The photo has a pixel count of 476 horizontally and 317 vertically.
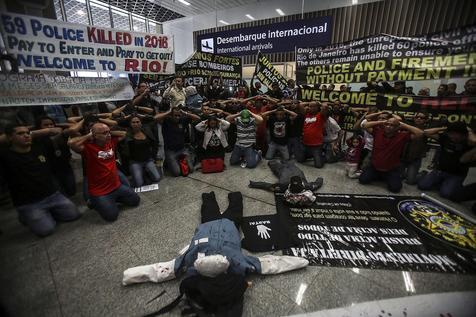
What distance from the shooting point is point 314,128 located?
503 cm

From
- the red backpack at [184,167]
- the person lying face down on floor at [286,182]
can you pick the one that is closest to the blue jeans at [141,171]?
the red backpack at [184,167]

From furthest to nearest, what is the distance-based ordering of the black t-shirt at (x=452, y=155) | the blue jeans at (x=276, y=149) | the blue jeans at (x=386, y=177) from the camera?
the blue jeans at (x=276, y=149) < the blue jeans at (x=386, y=177) < the black t-shirt at (x=452, y=155)

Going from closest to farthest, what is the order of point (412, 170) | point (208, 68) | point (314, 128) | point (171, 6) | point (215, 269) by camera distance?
1. point (215, 269)
2. point (412, 170)
3. point (314, 128)
4. point (208, 68)
5. point (171, 6)

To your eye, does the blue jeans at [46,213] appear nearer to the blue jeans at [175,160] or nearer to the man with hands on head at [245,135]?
the blue jeans at [175,160]

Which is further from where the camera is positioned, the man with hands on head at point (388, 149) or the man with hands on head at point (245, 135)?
the man with hands on head at point (245, 135)

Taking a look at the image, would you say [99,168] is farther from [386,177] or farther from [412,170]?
[412,170]

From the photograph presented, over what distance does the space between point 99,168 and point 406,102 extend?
16.3 feet

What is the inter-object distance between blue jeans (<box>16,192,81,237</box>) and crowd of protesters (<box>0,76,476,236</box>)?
11 millimetres

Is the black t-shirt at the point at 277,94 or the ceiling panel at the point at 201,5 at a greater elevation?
the ceiling panel at the point at 201,5

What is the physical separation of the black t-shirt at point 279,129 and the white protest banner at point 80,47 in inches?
A: 102

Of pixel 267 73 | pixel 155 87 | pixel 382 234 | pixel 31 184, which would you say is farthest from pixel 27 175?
pixel 267 73

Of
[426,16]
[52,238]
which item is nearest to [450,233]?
[52,238]

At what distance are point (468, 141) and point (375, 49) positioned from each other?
2112 mm

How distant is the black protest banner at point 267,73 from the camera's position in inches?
236
